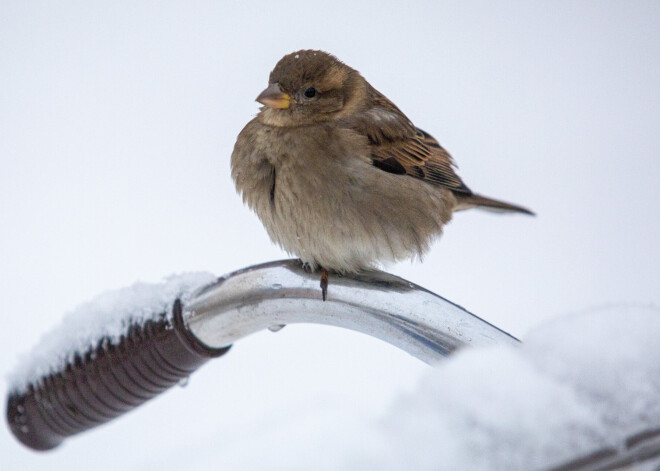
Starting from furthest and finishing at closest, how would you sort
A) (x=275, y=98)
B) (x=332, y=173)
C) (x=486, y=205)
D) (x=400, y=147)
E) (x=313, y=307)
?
(x=486, y=205) < (x=400, y=147) < (x=275, y=98) < (x=332, y=173) < (x=313, y=307)

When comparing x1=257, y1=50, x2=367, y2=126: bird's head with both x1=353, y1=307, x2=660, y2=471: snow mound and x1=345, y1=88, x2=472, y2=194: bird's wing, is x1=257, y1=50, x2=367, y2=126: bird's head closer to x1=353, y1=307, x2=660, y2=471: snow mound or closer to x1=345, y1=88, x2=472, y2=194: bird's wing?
Result: x1=345, y1=88, x2=472, y2=194: bird's wing

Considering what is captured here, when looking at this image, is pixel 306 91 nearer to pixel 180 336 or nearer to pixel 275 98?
pixel 275 98

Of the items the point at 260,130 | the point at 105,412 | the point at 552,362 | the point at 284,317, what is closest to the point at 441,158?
the point at 260,130

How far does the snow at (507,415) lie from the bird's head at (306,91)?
1.60 metres

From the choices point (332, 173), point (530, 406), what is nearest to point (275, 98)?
point (332, 173)

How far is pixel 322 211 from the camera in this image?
2.01 m

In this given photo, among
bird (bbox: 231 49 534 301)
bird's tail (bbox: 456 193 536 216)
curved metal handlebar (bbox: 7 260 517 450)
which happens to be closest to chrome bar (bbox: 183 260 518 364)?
curved metal handlebar (bbox: 7 260 517 450)

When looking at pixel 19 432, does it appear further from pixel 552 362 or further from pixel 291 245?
pixel 552 362

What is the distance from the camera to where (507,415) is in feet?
1.97

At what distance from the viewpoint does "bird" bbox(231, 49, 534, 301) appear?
2.02 meters

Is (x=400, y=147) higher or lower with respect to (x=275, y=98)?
lower

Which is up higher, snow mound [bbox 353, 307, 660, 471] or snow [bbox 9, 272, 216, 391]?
snow [bbox 9, 272, 216, 391]

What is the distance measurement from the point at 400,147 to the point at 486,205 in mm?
632

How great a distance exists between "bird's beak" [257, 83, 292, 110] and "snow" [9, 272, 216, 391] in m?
0.78
